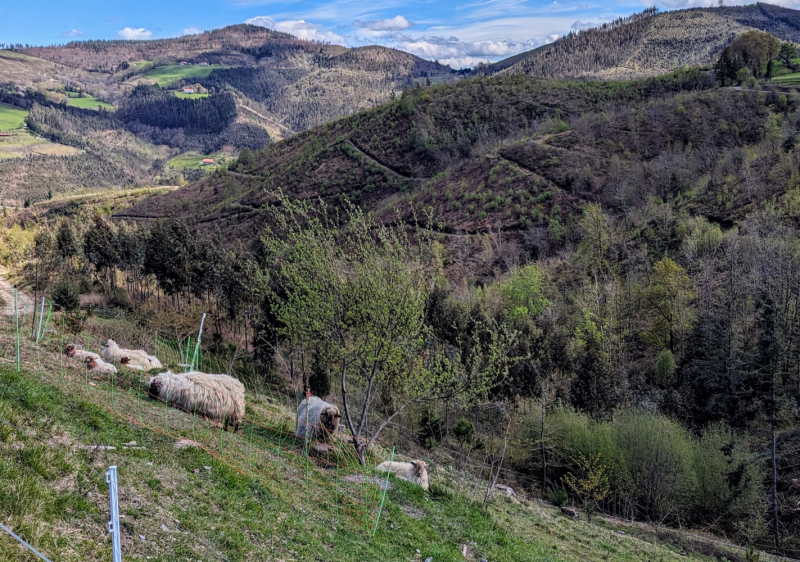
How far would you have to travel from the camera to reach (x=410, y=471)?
15.5 meters

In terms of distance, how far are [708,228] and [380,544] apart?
4726 cm

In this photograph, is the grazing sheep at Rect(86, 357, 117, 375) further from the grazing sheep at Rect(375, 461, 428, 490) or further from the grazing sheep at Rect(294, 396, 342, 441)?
the grazing sheep at Rect(375, 461, 428, 490)

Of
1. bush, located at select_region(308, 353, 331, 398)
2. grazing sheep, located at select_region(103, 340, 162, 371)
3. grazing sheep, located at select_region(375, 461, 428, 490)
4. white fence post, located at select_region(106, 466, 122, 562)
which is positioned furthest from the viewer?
bush, located at select_region(308, 353, 331, 398)

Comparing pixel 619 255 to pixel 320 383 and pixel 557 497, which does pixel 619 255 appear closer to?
pixel 557 497

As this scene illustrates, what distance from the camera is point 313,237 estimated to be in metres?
15.5

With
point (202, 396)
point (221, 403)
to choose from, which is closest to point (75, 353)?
point (202, 396)

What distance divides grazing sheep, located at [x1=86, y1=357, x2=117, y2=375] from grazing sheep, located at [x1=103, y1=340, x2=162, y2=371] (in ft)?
5.26

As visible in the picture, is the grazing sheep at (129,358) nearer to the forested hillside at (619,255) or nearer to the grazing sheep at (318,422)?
the forested hillside at (619,255)

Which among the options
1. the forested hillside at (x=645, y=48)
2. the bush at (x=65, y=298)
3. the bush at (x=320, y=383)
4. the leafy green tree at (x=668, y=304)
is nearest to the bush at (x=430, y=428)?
the bush at (x=320, y=383)

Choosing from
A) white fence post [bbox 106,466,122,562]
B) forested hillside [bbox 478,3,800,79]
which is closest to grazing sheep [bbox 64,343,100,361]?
white fence post [bbox 106,466,122,562]

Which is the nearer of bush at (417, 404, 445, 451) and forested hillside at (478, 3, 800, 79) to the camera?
bush at (417, 404, 445, 451)

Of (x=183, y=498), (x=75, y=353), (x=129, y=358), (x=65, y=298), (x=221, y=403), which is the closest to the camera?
(x=183, y=498)

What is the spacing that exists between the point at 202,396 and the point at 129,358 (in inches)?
203

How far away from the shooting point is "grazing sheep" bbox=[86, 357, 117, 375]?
1456cm
